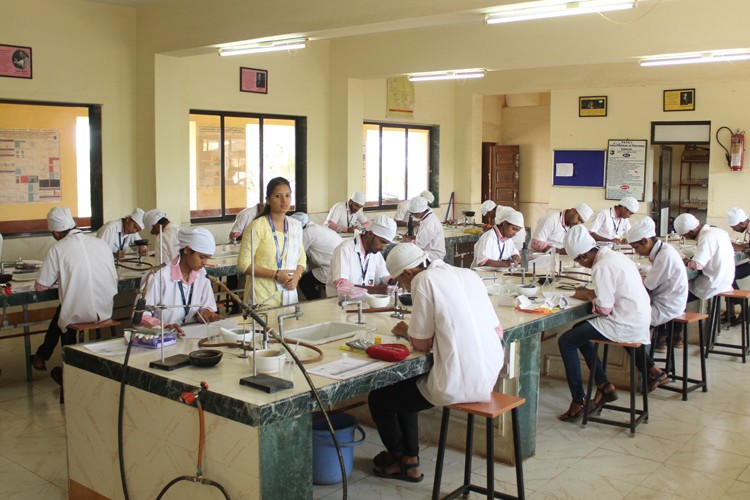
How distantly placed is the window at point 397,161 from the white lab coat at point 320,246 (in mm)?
4635

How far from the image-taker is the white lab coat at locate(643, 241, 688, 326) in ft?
17.7

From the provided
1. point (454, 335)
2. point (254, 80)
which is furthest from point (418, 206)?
point (454, 335)

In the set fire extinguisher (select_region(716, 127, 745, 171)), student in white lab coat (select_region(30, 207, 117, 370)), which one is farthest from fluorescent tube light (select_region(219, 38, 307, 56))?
fire extinguisher (select_region(716, 127, 745, 171))

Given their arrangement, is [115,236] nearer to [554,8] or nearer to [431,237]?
[431,237]

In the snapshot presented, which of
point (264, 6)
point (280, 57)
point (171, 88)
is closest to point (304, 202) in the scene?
point (280, 57)

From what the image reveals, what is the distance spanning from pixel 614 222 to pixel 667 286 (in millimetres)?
3994

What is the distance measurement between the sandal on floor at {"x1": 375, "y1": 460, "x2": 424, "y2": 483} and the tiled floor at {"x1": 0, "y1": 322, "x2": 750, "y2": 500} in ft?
0.11

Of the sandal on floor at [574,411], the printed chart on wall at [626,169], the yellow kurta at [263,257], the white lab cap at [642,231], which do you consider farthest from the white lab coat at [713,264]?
the printed chart on wall at [626,169]

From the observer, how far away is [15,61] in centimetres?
729

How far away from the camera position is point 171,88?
827cm

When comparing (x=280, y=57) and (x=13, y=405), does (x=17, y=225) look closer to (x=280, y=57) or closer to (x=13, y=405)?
(x=13, y=405)

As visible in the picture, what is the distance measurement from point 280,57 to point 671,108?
5325 millimetres

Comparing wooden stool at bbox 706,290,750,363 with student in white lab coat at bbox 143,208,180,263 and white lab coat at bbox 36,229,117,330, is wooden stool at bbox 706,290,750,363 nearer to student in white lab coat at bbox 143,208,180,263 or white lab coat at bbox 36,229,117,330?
student in white lab coat at bbox 143,208,180,263

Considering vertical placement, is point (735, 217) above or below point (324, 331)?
above
